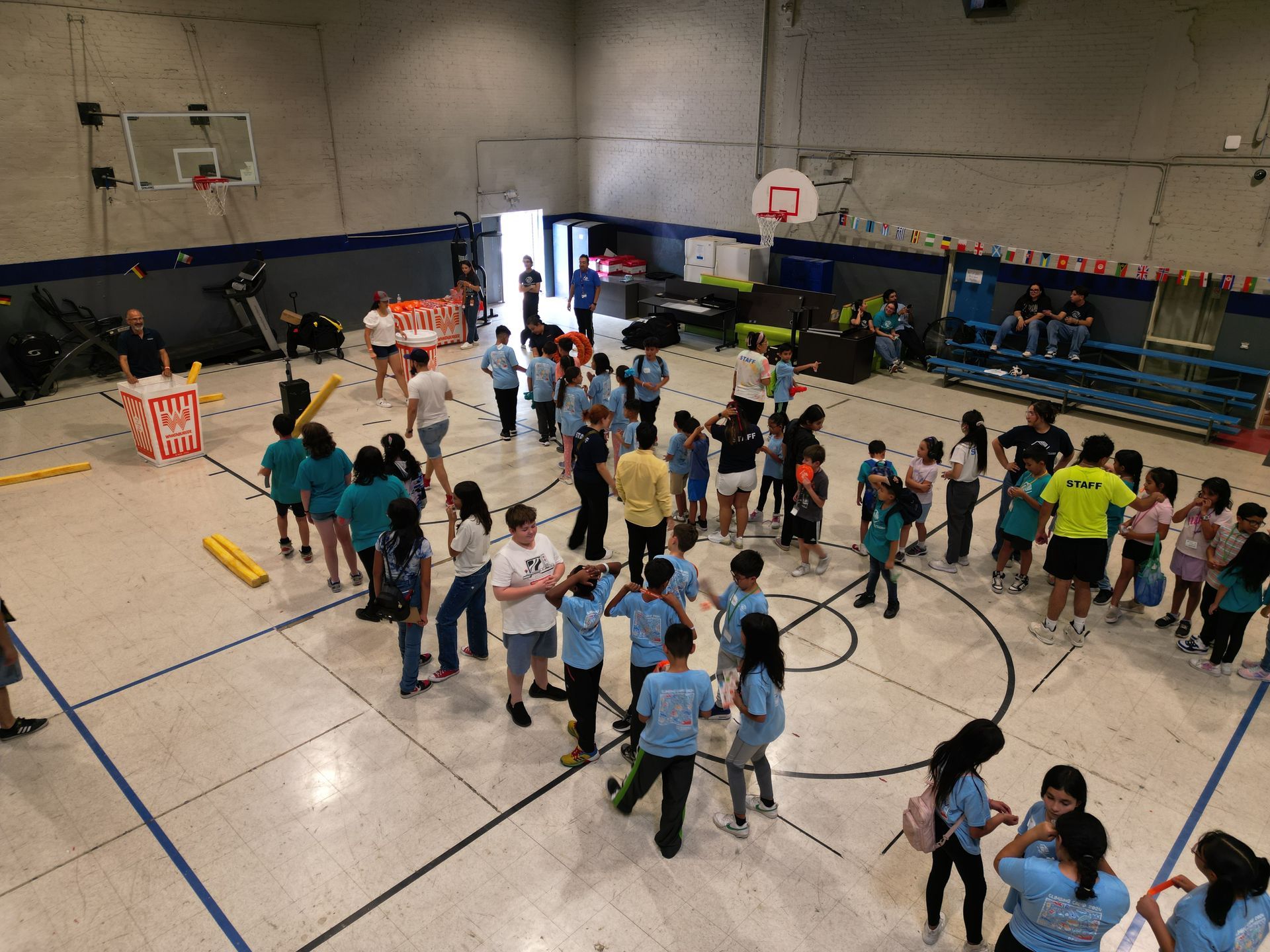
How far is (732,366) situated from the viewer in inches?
590

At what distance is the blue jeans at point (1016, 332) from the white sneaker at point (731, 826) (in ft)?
36.4

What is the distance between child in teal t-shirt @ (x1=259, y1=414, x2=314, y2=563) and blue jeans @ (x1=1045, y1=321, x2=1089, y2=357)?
11465 mm

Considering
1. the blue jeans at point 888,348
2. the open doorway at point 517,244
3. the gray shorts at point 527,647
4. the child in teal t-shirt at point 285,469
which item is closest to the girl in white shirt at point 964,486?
the gray shorts at point 527,647

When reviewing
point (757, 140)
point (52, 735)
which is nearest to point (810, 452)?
point (52, 735)

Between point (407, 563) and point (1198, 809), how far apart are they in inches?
211

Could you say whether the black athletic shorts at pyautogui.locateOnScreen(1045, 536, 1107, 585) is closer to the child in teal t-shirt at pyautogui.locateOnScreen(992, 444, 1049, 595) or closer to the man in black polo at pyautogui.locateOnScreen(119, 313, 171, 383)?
the child in teal t-shirt at pyautogui.locateOnScreen(992, 444, 1049, 595)

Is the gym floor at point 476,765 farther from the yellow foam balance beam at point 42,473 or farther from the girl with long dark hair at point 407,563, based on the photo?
the yellow foam balance beam at point 42,473

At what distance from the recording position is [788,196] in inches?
590

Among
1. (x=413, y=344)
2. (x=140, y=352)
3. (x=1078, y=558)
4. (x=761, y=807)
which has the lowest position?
(x=761, y=807)

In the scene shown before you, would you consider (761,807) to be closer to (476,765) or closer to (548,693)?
(548,693)

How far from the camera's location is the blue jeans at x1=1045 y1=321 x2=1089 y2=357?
13.1 metres

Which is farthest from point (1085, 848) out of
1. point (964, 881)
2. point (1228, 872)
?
point (964, 881)

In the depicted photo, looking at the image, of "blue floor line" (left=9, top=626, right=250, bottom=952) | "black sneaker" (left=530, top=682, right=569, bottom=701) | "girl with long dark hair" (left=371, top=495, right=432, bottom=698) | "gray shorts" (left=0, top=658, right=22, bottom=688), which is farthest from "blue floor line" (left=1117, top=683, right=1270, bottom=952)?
"gray shorts" (left=0, top=658, right=22, bottom=688)

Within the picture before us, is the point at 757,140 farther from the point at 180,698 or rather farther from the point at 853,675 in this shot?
the point at 180,698
